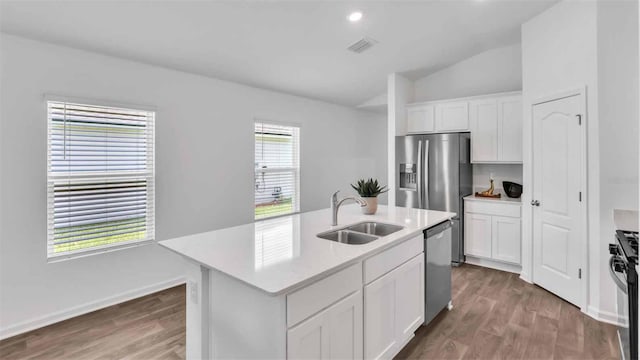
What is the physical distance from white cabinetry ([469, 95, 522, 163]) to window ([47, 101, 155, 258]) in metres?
3.95

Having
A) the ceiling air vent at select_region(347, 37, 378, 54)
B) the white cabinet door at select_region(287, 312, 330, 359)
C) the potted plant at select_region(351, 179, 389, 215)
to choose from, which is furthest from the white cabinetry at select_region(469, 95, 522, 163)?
the white cabinet door at select_region(287, 312, 330, 359)

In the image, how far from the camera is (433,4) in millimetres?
3074

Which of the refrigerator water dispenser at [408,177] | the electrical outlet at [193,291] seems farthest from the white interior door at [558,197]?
the electrical outlet at [193,291]

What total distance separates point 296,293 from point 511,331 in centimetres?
210

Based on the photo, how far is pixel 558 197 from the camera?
10.2 ft

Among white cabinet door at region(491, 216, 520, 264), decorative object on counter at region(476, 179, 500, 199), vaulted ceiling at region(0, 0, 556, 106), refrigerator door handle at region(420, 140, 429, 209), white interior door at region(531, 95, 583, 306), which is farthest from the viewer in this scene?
refrigerator door handle at region(420, 140, 429, 209)

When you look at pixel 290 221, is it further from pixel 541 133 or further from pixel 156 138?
pixel 541 133

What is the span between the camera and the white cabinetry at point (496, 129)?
3955 millimetres

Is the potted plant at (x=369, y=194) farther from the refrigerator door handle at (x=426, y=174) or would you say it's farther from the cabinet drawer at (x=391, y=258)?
the refrigerator door handle at (x=426, y=174)

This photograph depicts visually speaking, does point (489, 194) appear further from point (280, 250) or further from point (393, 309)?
point (280, 250)

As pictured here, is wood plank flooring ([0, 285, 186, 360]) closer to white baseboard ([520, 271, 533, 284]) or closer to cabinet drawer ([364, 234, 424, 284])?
cabinet drawer ([364, 234, 424, 284])

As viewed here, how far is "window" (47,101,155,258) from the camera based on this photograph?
267 centimetres

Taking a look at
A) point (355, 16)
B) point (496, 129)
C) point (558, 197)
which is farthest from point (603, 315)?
point (355, 16)

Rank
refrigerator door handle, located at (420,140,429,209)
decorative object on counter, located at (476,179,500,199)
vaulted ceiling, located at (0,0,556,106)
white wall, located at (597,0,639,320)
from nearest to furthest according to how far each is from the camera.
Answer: vaulted ceiling, located at (0,0,556,106), white wall, located at (597,0,639,320), decorative object on counter, located at (476,179,500,199), refrigerator door handle, located at (420,140,429,209)
